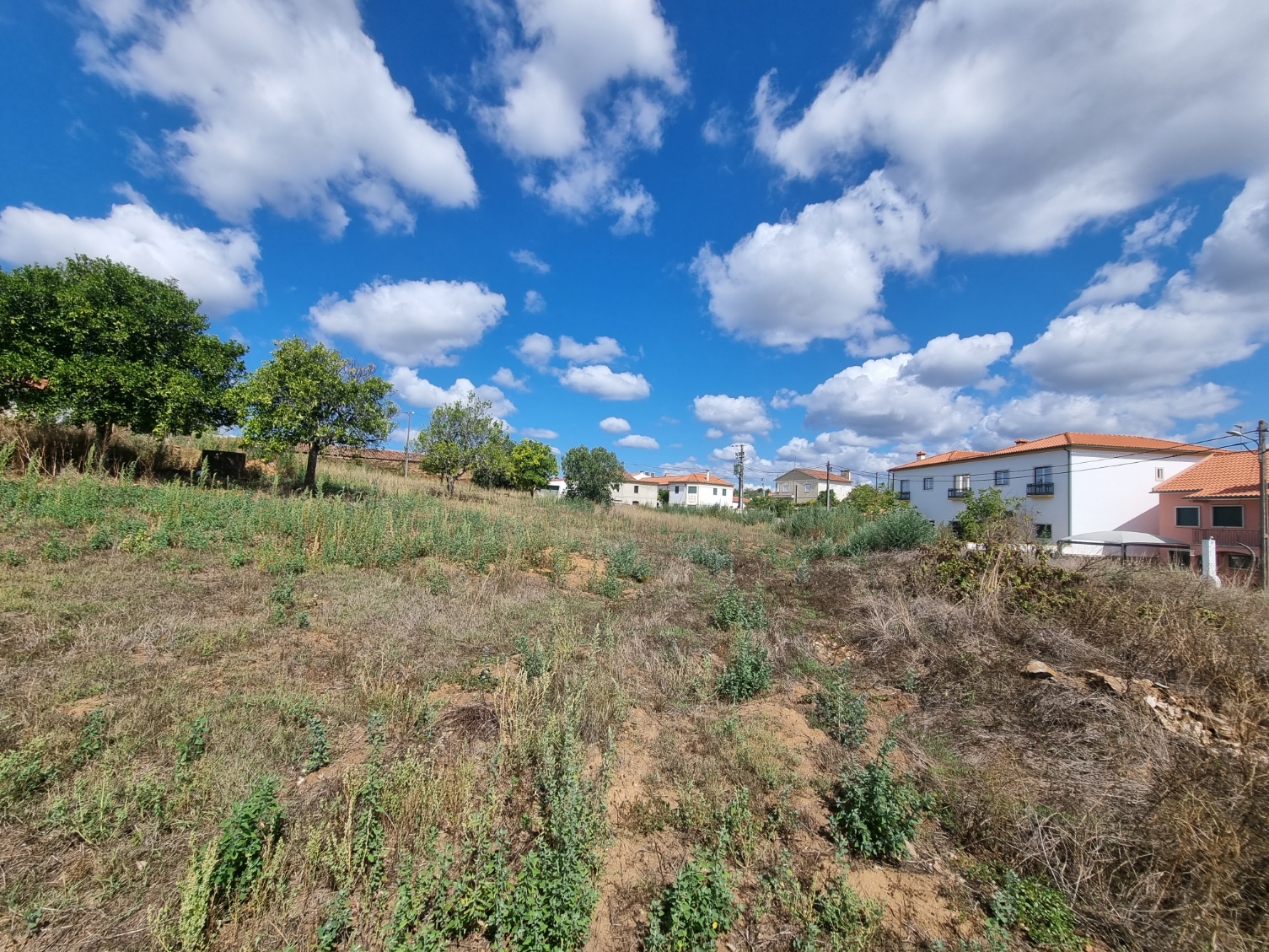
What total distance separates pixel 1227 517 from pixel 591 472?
31654mm

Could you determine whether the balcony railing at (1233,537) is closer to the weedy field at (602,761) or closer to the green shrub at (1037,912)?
the weedy field at (602,761)

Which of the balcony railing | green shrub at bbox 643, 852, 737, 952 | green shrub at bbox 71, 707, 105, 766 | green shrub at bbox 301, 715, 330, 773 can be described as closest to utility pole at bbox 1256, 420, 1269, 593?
the balcony railing

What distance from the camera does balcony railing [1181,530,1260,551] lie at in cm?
1872

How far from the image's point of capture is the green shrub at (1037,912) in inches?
82.4

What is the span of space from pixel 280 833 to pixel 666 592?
5.46 meters

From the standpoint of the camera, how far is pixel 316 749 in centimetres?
281

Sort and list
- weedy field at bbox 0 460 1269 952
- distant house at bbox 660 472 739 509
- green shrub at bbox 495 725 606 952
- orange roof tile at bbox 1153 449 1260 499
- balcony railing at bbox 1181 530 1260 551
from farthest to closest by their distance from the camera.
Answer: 1. distant house at bbox 660 472 739 509
2. orange roof tile at bbox 1153 449 1260 499
3. balcony railing at bbox 1181 530 1260 551
4. weedy field at bbox 0 460 1269 952
5. green shrub at bbox 495 725 606 952

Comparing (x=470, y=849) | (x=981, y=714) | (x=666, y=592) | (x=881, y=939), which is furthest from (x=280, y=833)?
(x=666, y=592)

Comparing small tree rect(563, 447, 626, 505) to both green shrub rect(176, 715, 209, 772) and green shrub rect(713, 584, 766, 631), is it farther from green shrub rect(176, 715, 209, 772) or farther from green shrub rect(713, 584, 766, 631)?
green shrub rect(176, 715, 209, 772)

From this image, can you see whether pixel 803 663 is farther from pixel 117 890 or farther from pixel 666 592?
pixel 117 890

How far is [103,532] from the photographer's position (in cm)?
559

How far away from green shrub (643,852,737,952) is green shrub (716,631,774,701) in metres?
2.01

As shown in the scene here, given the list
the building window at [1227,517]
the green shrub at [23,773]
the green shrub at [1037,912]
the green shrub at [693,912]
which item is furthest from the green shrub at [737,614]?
the building window at [1227,517]

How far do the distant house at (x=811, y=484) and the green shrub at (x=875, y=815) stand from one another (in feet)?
168
